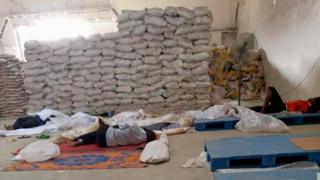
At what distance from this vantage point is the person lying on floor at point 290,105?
171 inches

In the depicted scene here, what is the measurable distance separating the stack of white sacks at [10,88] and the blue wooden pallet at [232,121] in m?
4.75

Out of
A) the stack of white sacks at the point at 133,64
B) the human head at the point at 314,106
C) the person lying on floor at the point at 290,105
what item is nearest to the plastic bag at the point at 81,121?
the stack of white sacks at the point at 133,64

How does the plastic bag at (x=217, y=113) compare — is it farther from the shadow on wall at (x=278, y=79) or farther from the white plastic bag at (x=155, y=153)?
the shadow on wall at (x=278, y=79)

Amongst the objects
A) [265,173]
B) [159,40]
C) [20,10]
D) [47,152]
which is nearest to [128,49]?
[159,40]

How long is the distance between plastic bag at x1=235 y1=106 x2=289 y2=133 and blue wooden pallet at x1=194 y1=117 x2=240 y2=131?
0.10 metres

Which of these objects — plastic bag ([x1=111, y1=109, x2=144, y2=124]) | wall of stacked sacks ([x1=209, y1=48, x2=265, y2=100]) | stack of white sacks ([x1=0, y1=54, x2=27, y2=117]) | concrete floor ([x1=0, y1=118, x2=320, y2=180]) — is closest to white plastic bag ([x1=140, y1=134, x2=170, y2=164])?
concrete floor ([x1=0, y1=118, x2=320, y2=180])

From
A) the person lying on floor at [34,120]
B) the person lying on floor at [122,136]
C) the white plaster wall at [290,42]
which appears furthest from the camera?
the person lying on floor at [34,120]

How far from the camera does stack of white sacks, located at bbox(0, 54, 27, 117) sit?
688cm

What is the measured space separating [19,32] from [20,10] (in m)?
0.82

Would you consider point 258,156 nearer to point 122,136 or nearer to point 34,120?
point 122,136

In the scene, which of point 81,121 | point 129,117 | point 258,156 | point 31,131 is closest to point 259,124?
point 258,156

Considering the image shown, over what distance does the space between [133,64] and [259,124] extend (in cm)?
303

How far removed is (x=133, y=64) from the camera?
20.0 feet

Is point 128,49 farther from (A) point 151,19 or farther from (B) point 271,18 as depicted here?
(B) point 271,18
